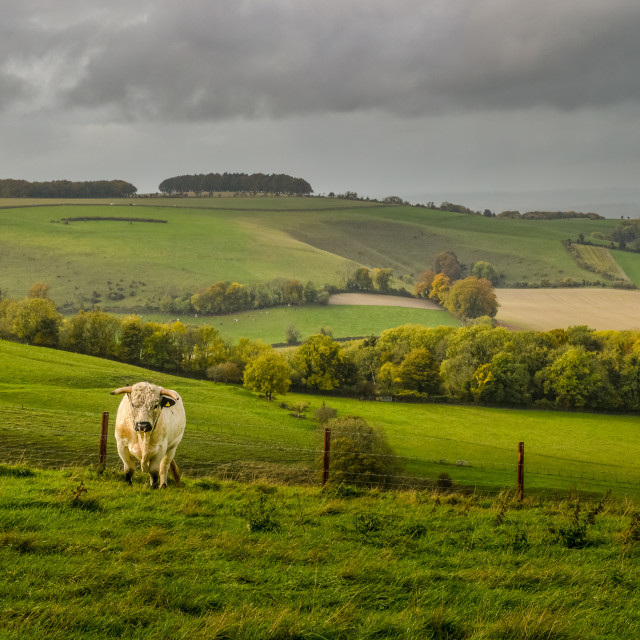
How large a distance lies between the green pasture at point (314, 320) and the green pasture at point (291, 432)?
167 ft

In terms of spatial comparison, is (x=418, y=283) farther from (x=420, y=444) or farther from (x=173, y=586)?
(x=173, y=586)

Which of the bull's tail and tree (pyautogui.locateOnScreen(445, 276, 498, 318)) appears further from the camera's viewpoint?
tree (pyautogui.locateOnScreen(445, 276, 498, 318))

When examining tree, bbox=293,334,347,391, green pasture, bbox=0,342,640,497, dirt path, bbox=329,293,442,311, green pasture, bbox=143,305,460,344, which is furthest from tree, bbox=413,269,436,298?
green pasture, bbox=0,342,640,497

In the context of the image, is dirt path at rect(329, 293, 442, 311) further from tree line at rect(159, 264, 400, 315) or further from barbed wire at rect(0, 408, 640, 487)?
barbed wire at rect(0, 408, 640, 487)

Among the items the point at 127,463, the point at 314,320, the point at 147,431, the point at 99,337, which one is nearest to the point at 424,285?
the point at 314,320

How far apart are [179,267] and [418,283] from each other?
69.1 meters

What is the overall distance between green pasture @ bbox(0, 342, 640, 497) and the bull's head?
54.1ft

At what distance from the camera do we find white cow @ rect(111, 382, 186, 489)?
54.7 ft

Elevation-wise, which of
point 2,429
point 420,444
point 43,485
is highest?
point 43,485

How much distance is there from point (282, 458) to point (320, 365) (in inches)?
1993

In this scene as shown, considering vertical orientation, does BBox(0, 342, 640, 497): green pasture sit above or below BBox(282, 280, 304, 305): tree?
below

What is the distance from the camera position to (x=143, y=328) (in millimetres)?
107000

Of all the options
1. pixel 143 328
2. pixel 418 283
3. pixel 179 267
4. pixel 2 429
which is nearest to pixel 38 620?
pixel 2 429

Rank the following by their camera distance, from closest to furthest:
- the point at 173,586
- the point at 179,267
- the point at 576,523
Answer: the point at 173,586, the point at 576,523, the point at 179,267
